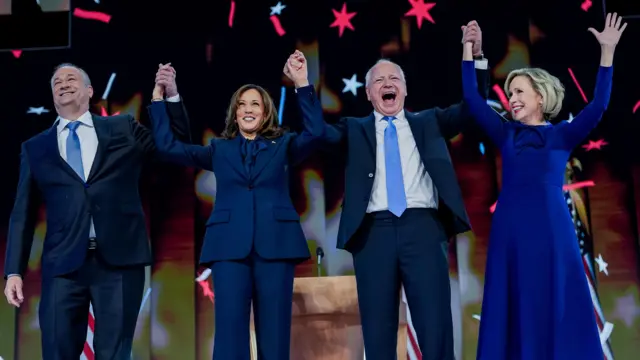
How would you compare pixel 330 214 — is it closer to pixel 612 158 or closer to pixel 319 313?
pixel 319 313

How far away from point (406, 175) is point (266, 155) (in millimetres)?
517

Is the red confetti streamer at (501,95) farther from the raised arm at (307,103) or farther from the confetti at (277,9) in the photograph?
the raised arm at (307,103)

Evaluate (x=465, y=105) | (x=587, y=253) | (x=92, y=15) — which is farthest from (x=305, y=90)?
(x=92, y=15)

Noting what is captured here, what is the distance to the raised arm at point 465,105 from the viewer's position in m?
2.83

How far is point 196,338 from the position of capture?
4.02m

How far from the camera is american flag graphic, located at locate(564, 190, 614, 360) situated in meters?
3.88

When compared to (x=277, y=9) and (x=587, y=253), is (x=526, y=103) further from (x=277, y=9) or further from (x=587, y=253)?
(x=277, y=9)

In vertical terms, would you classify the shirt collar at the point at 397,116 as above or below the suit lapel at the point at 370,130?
above

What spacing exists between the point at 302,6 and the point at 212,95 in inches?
27.8

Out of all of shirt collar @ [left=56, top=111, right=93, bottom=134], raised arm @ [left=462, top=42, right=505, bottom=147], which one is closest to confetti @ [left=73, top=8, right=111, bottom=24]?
shirt collar @ [left=56, top=111, right=93, bottom=134]

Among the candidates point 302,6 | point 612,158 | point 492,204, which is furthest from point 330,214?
point 612,158

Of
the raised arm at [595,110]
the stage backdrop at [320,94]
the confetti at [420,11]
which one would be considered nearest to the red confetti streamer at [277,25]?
the stage backdrop at [320,94]

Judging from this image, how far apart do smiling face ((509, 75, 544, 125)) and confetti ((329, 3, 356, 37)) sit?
150 cm

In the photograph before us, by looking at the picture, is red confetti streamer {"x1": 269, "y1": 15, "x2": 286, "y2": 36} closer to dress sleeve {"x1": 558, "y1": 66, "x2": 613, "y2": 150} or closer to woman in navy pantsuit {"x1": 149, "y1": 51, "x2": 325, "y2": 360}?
woman in navy pantsuit {"x1": 149, "y1": 51, "x2": 325, "y2": 360}
